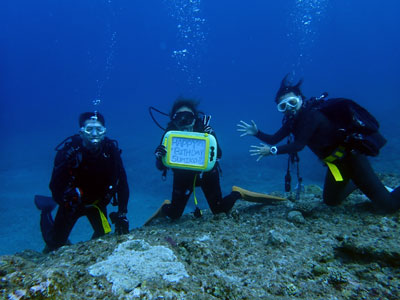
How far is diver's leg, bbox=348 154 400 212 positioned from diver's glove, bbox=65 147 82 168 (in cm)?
426

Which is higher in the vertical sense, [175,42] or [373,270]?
[175,42]

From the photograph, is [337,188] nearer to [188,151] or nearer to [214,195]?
[214,195]

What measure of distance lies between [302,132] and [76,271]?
3.34 metres

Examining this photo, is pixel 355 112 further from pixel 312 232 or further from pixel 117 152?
pixel 117 152

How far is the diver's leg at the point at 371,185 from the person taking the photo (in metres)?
3.37

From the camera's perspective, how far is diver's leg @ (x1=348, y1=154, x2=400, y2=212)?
11.1 ft

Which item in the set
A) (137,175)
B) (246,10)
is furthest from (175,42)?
(137,175)

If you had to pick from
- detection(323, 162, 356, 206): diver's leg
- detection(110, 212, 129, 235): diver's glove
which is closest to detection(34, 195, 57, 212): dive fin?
detection(110, 212, 129, 235): diver's glove

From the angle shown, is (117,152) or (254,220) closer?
(254,220)

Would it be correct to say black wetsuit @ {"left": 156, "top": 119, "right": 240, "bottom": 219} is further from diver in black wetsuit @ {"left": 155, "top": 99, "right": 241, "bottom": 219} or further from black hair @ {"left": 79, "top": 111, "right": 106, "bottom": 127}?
black hair @ {"left": 79, "top": 111, "right": 106, "bottom": 127}

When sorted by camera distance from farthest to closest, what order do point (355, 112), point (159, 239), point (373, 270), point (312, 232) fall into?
point (355, 112)
point (312, 232)
point (159, 239)
point (373, 270)

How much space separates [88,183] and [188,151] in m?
1.89

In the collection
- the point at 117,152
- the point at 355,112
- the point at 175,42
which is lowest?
the point at 117,152

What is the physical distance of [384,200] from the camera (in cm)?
338
